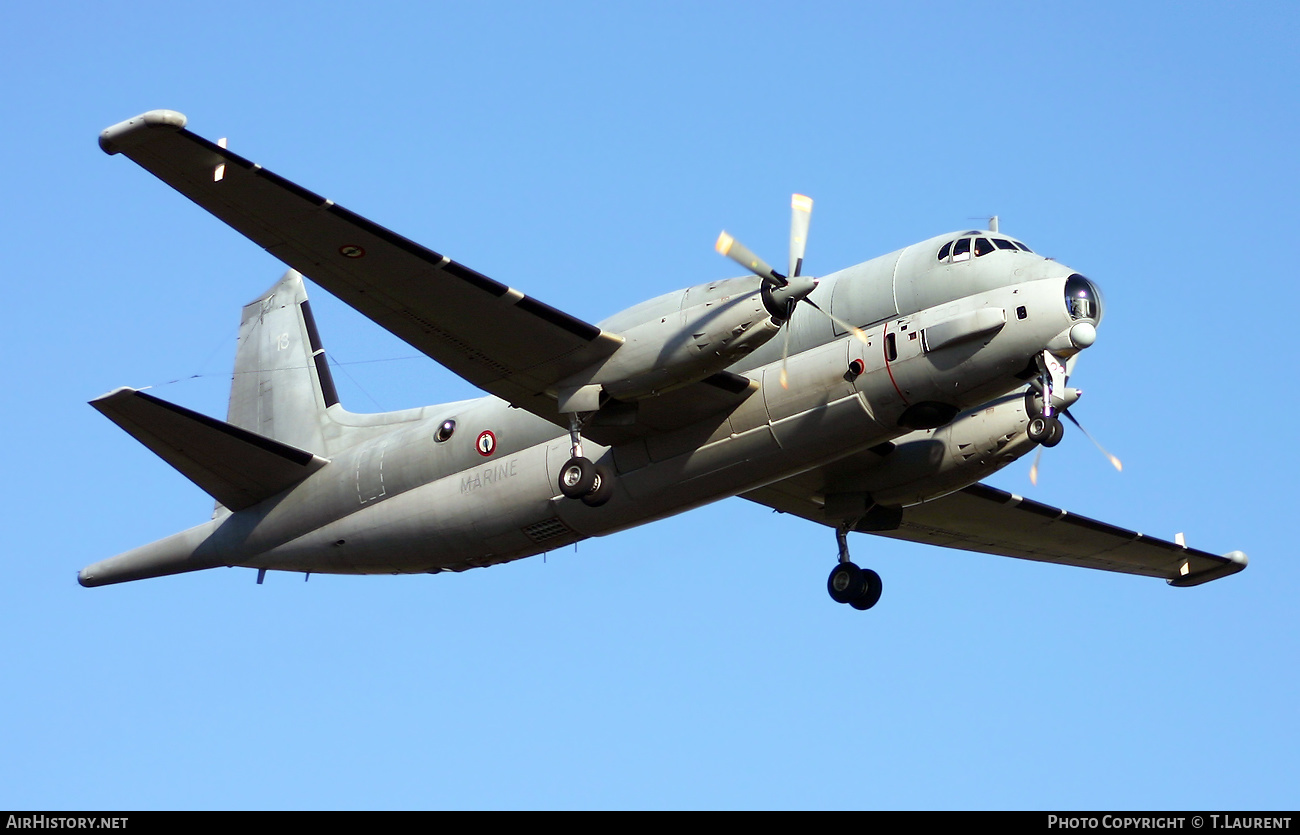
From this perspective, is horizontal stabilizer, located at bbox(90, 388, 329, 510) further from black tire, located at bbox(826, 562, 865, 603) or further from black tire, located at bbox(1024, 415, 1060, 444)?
black tire, located at bbox(1024, 415, 1060, 444)

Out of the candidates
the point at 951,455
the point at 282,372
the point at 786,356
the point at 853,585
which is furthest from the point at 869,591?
the point at 282,372

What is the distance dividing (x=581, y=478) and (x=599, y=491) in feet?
1.10

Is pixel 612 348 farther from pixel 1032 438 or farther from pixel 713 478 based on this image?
pixel 1032 438

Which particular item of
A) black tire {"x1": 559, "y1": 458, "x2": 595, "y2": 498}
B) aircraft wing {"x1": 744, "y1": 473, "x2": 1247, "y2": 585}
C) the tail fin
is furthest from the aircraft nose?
the tail fin

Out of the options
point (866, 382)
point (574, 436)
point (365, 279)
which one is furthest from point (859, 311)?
point (365, 279)

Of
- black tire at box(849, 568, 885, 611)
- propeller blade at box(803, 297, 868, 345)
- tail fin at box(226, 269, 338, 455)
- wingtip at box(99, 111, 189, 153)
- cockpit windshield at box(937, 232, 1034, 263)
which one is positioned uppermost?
tail fin at box(226, 269, 338, 455)

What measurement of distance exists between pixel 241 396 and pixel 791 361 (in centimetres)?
1332

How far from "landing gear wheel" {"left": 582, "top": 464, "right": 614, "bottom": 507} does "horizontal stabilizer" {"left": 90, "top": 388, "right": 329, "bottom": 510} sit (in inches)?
271

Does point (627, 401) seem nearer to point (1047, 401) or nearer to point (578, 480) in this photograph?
point (578, 480)

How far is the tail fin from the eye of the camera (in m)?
28.2

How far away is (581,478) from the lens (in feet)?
66.5

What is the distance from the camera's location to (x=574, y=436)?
67.7 ft

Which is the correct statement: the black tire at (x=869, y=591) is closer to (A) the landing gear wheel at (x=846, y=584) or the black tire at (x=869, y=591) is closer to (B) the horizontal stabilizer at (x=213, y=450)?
(A) the landing gear wheel at (x=846, y=584)

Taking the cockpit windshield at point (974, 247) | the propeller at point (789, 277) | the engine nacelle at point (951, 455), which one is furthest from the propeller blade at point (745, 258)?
the engine nacelle at point (951, 455)
